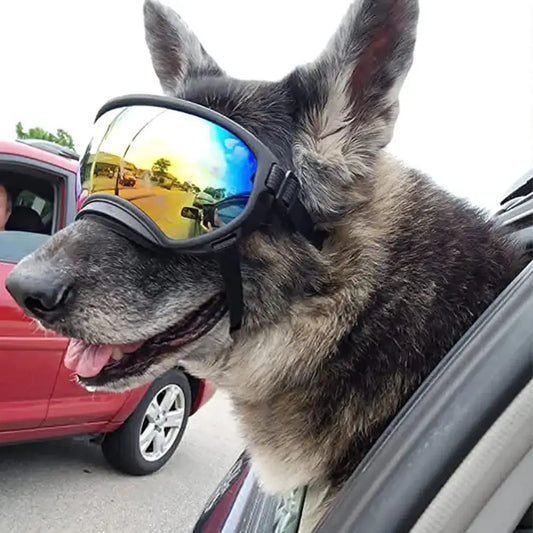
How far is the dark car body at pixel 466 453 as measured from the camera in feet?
3.21

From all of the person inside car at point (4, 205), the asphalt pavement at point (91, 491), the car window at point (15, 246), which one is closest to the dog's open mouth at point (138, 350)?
the car window at point (15, 246)

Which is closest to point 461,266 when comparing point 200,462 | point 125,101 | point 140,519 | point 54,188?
point 125,101

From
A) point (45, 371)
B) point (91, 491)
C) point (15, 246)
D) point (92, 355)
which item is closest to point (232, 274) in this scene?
point (92, 355)

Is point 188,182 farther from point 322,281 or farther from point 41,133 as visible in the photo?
point 41,133

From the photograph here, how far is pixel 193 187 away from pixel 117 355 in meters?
0.51

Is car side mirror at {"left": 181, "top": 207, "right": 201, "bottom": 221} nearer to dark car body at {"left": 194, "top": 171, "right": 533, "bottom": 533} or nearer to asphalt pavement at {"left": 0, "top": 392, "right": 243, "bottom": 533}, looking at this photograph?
dark car body at {"left": 194, "top": 171, "right": 533, "bottom": 533}

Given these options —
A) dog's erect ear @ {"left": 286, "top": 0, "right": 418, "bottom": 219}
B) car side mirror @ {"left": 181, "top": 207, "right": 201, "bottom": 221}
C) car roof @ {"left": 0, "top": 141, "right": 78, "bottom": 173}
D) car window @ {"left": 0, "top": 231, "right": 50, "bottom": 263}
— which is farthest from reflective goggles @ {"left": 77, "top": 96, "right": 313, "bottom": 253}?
car roof @ {"left": 0, "top": 141, "right": 78, "bottom": 173}

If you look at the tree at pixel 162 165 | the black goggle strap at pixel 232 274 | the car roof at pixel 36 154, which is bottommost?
the car roof at pixel 36 154

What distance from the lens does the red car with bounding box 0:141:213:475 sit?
150 inches

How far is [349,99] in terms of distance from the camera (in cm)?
184

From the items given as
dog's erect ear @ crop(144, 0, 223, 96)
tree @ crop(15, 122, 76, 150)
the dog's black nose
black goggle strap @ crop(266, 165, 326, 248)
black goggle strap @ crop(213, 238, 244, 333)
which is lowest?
tree @ crop(15, 122, 76, 150)

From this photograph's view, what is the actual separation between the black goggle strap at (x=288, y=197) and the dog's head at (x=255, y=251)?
0.03 metres

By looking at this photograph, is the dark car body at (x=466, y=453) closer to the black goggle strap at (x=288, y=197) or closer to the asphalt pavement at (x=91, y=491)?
the black goggle strap at (x=288, y=197)

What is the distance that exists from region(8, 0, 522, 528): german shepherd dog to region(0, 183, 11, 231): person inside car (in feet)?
8.87
